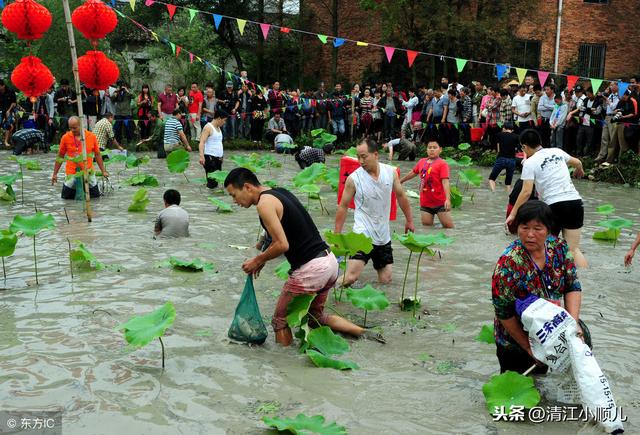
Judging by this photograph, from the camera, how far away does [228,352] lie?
562cm

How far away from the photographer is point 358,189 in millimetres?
7160

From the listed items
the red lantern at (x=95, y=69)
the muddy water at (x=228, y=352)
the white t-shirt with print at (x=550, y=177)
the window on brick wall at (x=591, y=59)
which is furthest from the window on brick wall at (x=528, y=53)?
the white t-shirt with print at (x=550, y=177)

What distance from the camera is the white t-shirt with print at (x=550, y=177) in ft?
24.4

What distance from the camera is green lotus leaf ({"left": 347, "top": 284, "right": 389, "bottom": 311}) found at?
5824 millimetres

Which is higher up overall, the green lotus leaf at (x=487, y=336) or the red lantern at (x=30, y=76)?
the red lantern at (x=30, y=76)

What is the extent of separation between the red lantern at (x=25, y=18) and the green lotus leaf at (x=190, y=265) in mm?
4452

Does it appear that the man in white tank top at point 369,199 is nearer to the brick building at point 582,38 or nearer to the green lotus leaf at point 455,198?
the green lotus leaf at point 455,198

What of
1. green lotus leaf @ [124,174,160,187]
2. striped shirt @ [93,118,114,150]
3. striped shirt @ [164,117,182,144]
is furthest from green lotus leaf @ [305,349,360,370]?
striped shirt @ [164,117,182,144]

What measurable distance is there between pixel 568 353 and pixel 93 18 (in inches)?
324

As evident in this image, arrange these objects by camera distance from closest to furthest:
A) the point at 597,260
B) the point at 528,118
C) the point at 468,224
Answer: the point at 597,260 < the point at 468,224 < the point at 528,118

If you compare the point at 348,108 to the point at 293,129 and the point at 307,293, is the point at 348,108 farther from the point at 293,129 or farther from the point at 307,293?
the point at 307,293

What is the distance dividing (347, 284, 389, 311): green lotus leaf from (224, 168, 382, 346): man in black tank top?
10.6 inches

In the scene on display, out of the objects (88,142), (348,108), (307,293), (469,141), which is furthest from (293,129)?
(307,293)

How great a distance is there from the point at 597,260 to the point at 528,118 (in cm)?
917
